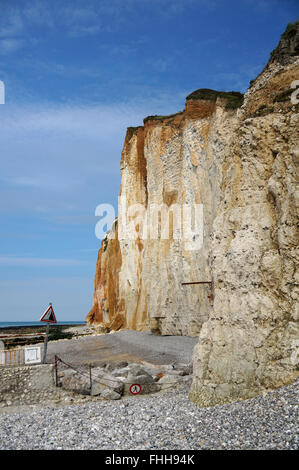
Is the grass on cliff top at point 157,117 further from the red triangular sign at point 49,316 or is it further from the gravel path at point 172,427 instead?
the gravel path at point 172,427

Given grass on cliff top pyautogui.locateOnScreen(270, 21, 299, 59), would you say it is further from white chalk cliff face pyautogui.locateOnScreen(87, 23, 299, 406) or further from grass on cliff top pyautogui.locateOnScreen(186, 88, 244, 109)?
grass on cliff top pyautogui.locateOnScreen(186, 88, 244, 109)

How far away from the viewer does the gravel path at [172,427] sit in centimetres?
627

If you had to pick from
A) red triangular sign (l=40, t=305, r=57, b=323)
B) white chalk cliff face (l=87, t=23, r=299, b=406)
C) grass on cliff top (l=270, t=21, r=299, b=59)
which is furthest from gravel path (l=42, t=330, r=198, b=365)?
grass on cliff top (l=270, t=21, r=299, b=59)

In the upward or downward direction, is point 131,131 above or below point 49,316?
above

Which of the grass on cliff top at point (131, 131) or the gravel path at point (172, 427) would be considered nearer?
the gravel path at point (172, 427)

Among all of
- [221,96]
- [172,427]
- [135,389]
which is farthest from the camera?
[221,96]

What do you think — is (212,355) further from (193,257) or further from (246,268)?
(193,257)

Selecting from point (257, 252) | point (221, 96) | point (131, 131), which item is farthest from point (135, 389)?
point (131, 131)

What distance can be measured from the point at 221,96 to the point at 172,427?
22190 millimetres

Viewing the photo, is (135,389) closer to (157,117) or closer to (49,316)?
(49,316)

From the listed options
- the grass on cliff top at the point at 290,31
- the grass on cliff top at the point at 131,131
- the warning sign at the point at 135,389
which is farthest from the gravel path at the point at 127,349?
the grass on cliff top at the point at 131,131

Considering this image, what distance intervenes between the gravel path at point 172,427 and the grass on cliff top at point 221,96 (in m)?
19.8

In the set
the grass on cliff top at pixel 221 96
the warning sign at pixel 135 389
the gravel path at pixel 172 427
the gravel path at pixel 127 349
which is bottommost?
the gravel path at pixel 127 349

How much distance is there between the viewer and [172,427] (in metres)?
7.46
